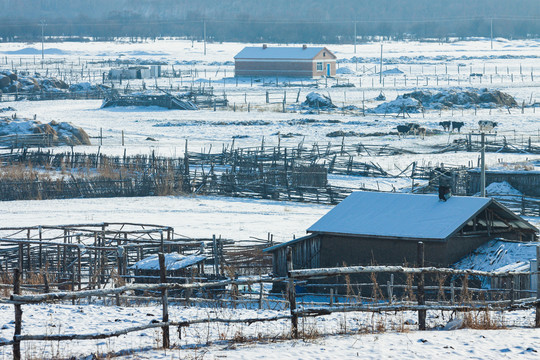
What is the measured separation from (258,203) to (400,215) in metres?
11.9

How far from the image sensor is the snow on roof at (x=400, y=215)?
1866 cm

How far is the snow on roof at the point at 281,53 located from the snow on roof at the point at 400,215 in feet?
216

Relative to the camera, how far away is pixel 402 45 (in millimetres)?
156875

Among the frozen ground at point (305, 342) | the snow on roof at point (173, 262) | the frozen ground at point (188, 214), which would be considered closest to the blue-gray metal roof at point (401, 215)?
the snow on roof at point (173, 262)

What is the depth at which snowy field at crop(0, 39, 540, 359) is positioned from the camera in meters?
10.1

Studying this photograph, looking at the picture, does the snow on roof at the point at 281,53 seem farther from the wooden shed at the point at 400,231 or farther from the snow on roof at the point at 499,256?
the snow on roof at the point at 499,256

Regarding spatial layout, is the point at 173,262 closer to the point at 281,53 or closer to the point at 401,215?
the point at 401,215

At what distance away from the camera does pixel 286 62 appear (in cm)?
8700

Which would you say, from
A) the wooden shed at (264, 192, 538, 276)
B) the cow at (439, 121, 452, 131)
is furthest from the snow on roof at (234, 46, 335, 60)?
the wooden shed at (264, 192, 538, 276)

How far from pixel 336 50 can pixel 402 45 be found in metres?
21.3

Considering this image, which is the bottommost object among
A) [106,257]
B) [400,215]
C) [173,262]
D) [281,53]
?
[106,257]

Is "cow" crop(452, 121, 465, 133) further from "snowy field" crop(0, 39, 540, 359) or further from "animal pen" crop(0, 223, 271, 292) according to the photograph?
"animal pen" crop(0, 223, 271, 292)

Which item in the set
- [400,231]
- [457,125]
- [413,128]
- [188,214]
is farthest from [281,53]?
[400,231]

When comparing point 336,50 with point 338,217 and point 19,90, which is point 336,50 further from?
point 338,217
